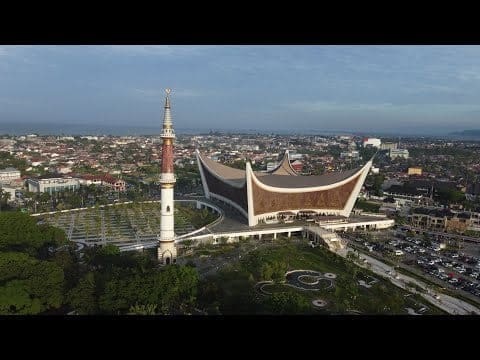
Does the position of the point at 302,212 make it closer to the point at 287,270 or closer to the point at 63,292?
the point at 287,270

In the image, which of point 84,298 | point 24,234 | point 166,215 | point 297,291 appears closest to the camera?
point 84,298

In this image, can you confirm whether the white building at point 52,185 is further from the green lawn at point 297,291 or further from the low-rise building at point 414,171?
the low-rise building at point 414,171

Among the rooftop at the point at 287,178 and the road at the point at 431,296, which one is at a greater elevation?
the rooftop at the point at 287,178

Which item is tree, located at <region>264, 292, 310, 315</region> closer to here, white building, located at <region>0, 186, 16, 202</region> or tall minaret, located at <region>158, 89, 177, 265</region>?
tall minaret, located at <region>158, 89, 177, 265</region>

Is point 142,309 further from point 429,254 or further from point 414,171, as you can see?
point 414,171

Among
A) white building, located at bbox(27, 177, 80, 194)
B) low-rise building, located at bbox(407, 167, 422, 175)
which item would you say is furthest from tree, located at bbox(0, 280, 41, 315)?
low-rise building, located at bbox(407, 167, 422, 175)

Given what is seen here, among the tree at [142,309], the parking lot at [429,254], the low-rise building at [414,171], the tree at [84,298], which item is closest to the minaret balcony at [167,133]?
the tree at [84,298]

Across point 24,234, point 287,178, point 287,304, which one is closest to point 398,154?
point 287,178
